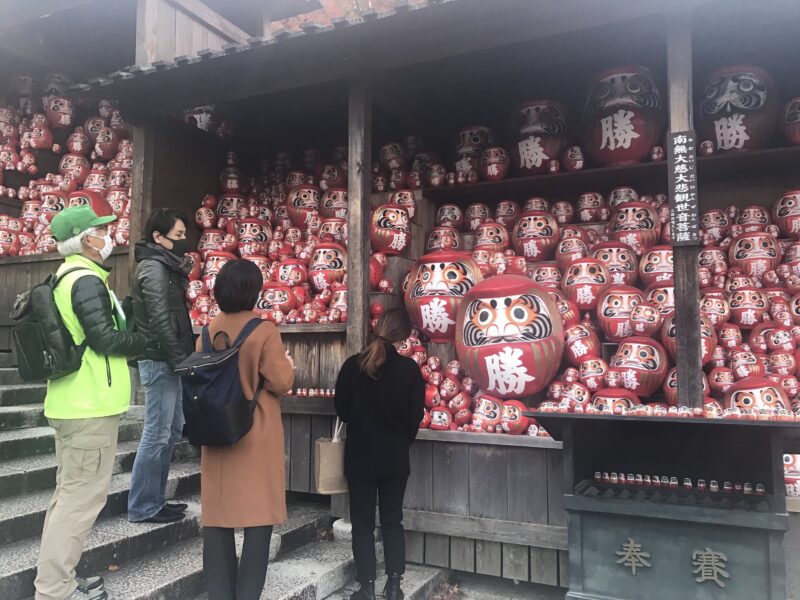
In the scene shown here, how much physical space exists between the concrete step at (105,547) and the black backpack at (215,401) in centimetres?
126

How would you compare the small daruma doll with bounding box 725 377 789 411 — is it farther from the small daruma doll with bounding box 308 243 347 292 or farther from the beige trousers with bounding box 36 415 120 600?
the beige trousers with bounding box 36 415 120 600

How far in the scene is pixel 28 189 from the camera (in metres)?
7.98

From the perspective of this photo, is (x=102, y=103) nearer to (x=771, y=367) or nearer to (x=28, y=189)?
(x=28, y=189)

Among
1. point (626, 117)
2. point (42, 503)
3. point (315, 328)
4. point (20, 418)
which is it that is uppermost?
point (626, 117)

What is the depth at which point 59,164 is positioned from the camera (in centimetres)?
836

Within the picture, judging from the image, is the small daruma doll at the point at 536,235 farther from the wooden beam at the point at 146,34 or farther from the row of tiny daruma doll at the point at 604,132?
the wooden beam at the point at 146,34

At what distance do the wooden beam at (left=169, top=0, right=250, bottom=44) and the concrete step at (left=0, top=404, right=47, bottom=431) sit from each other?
4319 mm

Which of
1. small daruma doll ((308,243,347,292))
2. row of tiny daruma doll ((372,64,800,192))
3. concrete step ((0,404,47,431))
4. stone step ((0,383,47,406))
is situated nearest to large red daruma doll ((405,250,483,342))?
small daruma doll ((308,243,347,292))

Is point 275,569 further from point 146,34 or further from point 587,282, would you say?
point 146,34

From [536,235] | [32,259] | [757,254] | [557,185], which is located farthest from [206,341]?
[32,259]

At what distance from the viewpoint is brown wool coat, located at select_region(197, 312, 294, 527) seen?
295 cm

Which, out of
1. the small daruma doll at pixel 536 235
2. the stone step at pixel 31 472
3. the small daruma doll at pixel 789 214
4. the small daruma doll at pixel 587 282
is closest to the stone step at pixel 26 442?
the stone step at pixel 31 472

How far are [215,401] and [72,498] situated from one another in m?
0.88

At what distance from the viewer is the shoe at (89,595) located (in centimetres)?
311
